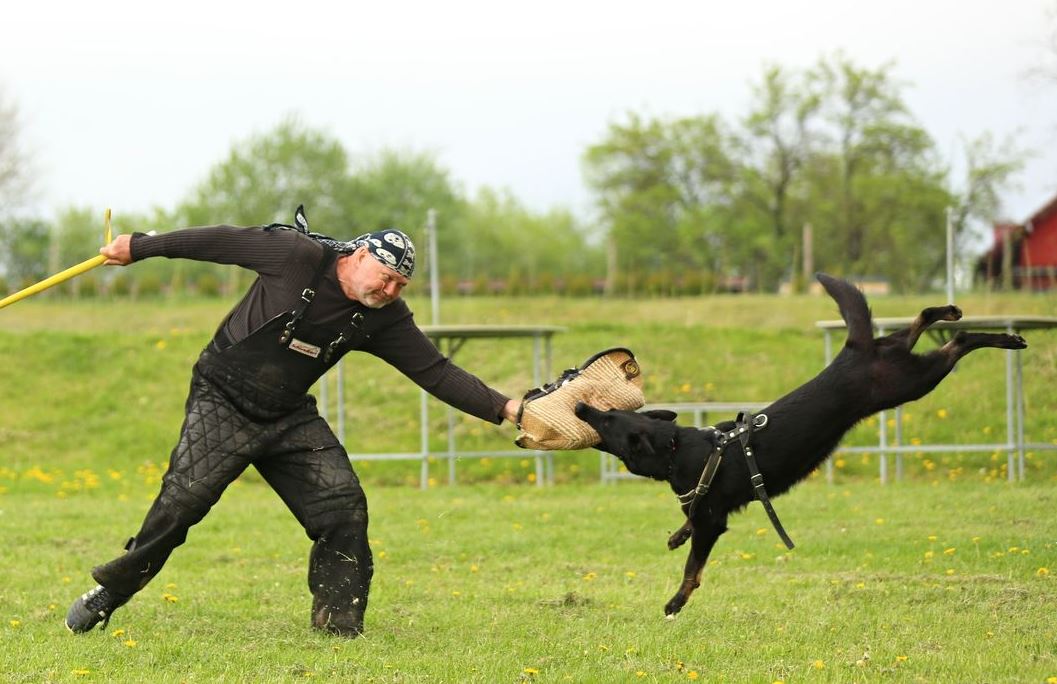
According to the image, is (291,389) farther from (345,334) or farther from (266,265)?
Result: (266,265)

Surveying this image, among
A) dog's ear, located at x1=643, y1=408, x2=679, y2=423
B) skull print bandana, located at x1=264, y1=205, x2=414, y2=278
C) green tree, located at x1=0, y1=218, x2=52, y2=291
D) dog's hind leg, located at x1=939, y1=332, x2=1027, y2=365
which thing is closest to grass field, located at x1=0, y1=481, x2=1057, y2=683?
dog's ear, located at x1=643, y1=408, x2=679, y2=423

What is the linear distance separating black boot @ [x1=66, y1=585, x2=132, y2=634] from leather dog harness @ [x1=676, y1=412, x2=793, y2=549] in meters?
2.71

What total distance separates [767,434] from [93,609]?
128 inches

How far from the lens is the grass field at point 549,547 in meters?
5.20

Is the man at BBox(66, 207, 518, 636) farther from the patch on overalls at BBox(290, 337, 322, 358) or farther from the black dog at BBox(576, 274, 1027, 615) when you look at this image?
the black dog at BBox(576, 274, 1027, 615)

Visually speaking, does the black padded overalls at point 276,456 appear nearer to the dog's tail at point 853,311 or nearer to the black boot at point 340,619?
the black boot at point 340,619

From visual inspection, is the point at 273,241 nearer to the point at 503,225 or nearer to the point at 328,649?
the point at 328,649

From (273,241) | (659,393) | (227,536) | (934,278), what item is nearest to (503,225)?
(934,278)

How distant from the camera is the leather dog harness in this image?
5.32 meters

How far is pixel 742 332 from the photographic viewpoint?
17.7 m

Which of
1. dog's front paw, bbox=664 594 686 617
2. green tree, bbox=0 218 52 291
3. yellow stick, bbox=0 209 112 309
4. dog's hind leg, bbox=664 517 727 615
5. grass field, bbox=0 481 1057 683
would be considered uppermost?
green tree, bbox=0 218 52 291

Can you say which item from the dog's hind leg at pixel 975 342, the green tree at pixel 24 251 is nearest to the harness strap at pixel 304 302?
the dog's hind leg at pixel 975 342

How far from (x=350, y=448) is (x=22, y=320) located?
8772 millimetres

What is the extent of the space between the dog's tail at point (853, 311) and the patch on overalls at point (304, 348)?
2.38 meters
